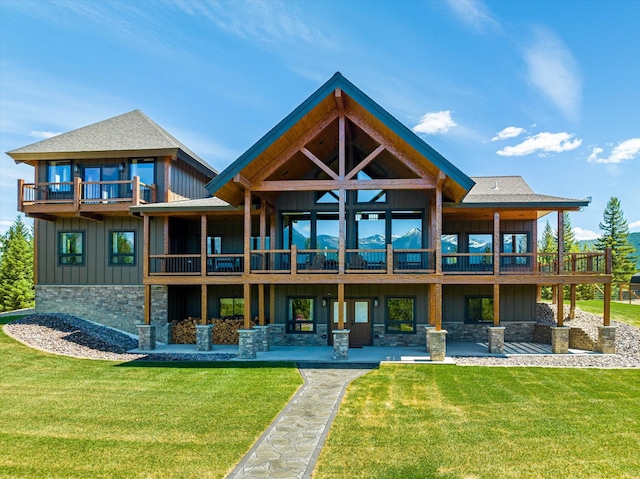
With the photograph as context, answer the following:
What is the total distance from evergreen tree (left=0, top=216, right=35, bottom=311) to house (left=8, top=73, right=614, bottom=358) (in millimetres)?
20621

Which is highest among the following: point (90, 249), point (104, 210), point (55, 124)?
point (55, 124)

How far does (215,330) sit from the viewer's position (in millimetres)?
17062

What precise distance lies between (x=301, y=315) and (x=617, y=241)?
1731 inches

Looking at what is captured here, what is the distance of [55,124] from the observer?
1076 inches

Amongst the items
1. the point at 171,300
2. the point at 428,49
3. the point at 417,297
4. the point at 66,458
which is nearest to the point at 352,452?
the point at 66,458

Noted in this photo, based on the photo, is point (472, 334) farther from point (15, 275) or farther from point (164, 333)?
point (15, 275)

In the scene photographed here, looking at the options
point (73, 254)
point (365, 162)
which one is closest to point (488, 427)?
point (365, 162)

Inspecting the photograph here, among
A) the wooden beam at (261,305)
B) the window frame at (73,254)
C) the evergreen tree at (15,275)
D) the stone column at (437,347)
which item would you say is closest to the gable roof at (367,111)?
the wooden beam at (261,305)

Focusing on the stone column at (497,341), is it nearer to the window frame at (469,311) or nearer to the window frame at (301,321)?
the window frame at (469,311)

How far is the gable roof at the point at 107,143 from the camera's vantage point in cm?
1806

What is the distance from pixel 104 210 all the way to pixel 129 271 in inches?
105

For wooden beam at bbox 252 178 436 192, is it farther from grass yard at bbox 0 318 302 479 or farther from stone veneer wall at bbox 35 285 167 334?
stone veneer wall at bbox 35 285 167 334

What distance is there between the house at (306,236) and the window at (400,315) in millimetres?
52

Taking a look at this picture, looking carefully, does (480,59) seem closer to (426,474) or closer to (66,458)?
(426,474)
